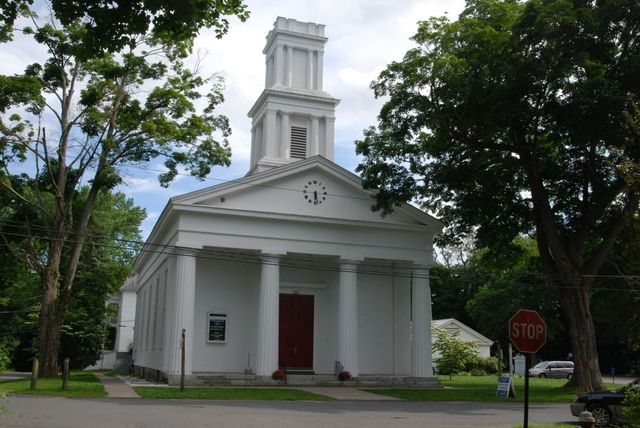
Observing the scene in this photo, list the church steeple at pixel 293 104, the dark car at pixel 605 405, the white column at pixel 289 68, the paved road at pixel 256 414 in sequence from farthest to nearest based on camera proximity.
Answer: the white column at pixel 289 68 < the church steeple at pixel 293 104 < the dark car at pixel 605 405 < the paved road at pixel 256 414

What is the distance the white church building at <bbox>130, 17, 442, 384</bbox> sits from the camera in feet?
88.5

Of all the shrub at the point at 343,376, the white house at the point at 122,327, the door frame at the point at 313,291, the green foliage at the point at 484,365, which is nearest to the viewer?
the shrub at the point at 343,376

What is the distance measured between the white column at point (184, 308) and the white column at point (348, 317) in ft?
20.8

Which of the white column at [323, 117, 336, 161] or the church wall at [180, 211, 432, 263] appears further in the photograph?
the white column at [323, 117, 336, 161]

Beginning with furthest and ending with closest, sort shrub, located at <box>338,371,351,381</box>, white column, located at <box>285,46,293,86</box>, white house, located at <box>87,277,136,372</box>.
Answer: white house, located at <box>87,277,136,372</box> < white column, located at <box>285,46,293,86</box> < shrub, located at <box>338,371,351,381</box>

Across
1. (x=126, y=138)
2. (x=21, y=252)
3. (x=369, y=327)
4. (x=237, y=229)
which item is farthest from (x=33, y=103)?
(x=369, y=327)

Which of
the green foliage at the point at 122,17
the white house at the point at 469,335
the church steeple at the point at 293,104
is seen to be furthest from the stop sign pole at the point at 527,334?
the white house at the point at 469,335

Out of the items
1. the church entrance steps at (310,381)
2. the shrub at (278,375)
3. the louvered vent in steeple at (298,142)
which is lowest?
the church entrance steps at (310,381)

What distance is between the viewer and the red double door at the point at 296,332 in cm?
3020

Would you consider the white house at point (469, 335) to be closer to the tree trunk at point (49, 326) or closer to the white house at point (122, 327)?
the white house at point (122, 327)

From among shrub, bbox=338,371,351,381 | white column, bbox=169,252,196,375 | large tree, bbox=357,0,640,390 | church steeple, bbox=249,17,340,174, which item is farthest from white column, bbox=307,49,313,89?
shrub, bbox=338,371,351,381

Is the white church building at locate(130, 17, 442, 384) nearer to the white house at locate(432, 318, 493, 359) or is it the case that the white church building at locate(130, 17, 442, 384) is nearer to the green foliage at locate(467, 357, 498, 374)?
the green foliage at locate(467, 357, 498, 374)

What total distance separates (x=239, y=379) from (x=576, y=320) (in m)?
13.8

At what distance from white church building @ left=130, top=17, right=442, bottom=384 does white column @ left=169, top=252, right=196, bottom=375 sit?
1.6 inches
